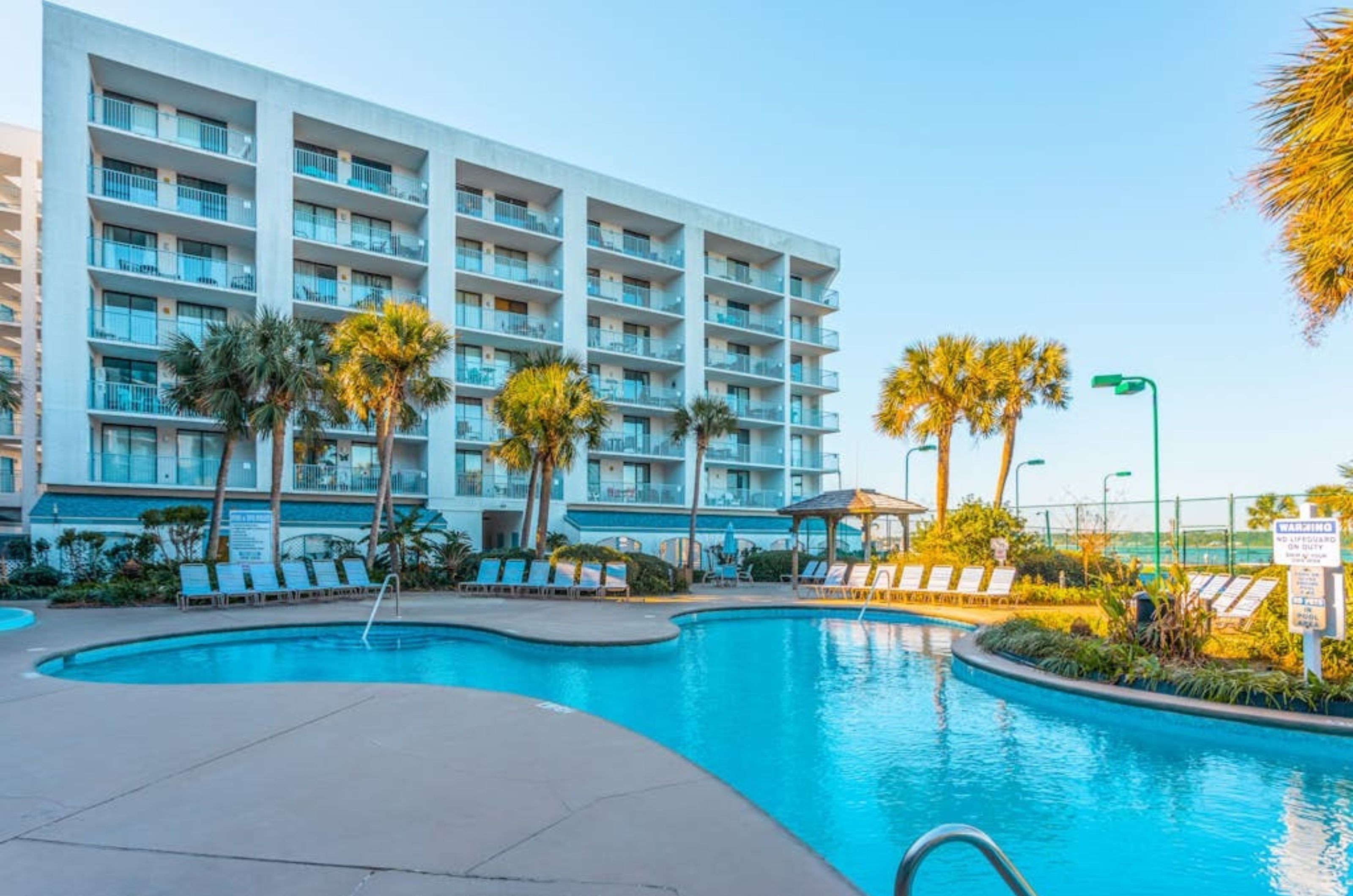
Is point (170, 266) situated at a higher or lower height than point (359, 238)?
lower

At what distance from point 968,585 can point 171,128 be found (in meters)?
29.0

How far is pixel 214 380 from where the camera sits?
19047mm

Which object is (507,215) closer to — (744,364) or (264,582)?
(744,364)

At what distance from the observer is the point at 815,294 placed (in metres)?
43.6

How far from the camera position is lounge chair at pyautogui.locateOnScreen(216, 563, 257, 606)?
55.0 feet

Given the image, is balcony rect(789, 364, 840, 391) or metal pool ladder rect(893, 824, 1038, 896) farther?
balcony rect(789, 364, 840, 391)

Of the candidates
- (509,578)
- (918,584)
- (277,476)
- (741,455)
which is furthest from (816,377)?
(277,476)

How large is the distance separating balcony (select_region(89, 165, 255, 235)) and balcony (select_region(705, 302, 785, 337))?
20.4 m

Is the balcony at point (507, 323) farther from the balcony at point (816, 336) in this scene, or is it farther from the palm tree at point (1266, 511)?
the palm tree at point (1266, 511)

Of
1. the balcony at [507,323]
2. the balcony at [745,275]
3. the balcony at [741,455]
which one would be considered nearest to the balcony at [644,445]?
the balcony at [741,455]

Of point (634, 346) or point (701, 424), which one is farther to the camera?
point (634, 346)

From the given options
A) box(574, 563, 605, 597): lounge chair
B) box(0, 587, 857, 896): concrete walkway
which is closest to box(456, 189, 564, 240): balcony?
box(574, 563, 605, 597): lounge chair

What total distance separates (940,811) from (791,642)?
28.2 ft

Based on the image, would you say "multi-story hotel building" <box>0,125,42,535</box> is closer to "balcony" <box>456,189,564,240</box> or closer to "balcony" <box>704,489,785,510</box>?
"balcony" <box>456,189,564,240</box>
